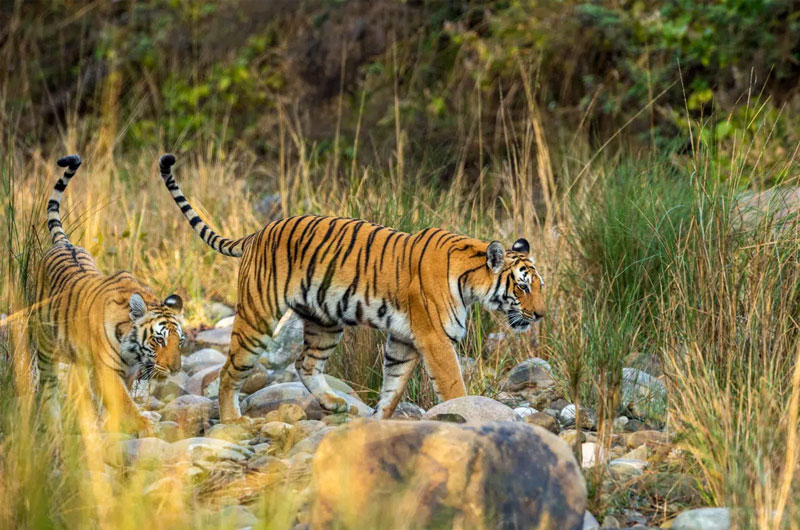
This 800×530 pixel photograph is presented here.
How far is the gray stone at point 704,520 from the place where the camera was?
350 centimetres

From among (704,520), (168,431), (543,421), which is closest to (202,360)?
(168,431)

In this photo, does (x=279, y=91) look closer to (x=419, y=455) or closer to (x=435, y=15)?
(x=435, y=15)

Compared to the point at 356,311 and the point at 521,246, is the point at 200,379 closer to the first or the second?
the point at 356,311

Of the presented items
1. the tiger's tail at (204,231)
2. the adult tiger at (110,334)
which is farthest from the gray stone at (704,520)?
the tiger's tail at (204,231)

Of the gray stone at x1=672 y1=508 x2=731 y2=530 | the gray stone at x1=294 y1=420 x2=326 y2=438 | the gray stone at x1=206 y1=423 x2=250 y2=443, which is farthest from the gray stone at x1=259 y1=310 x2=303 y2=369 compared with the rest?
the gray stone at x1=672 y1=508 x2=731 y2=530

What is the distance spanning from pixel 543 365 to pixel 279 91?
10.1 metres

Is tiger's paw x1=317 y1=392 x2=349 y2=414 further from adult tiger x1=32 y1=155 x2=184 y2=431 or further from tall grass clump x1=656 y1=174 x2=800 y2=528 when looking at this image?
tall grass clump x1=656 y1=174 x2=800 y2=528

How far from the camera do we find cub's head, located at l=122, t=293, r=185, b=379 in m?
4.89

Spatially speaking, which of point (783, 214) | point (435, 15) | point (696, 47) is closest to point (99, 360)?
point (783, 214)

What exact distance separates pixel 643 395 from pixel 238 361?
6.82ft

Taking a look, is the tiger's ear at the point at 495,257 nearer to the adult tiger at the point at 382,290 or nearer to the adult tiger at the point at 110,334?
the adult tiger at the point at 382,290

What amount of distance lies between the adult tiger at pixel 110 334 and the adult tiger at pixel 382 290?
55 cm

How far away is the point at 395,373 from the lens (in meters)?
5.45

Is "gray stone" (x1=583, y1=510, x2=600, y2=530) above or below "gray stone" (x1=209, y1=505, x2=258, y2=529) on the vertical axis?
below
